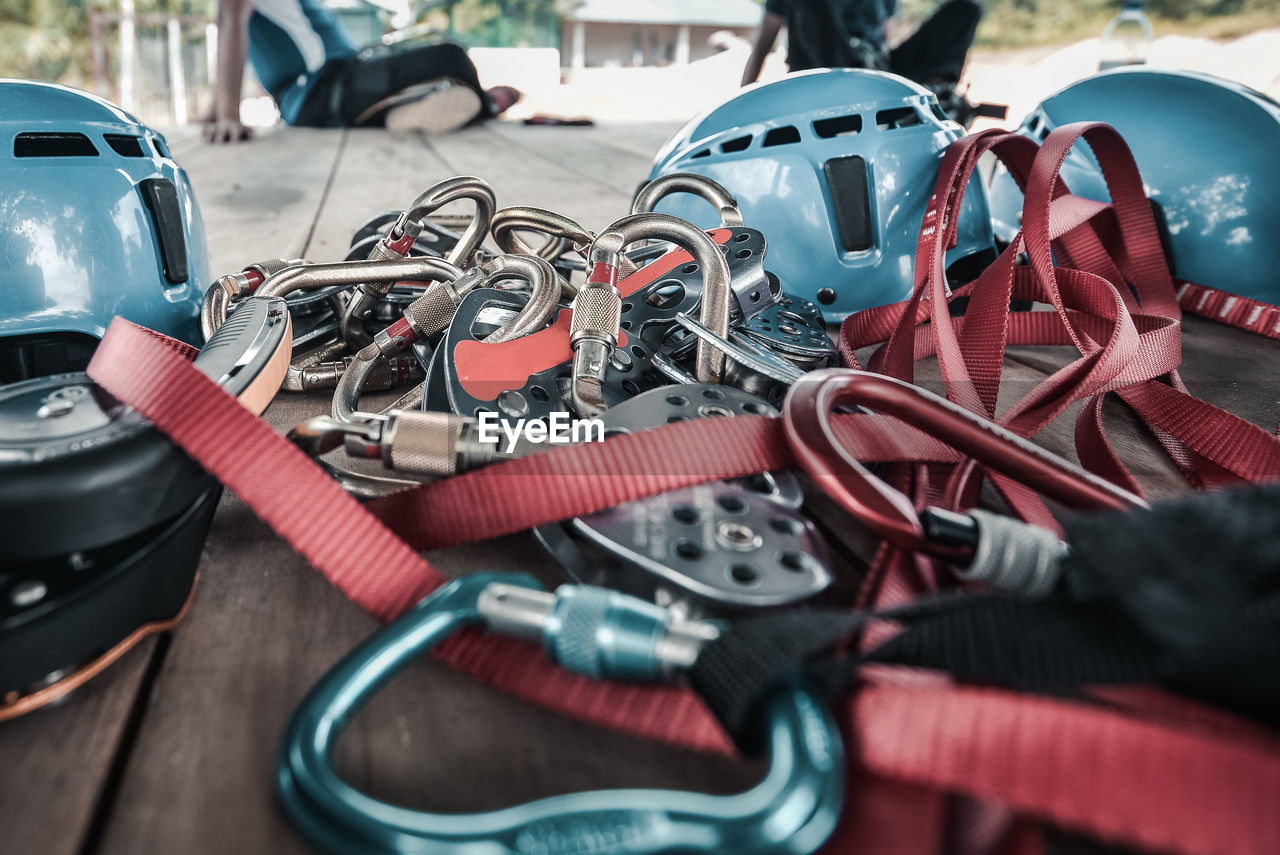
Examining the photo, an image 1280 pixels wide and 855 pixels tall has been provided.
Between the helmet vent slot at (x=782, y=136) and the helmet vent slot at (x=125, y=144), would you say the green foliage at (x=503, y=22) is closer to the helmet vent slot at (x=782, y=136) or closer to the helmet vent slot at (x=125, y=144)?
the helmet vent slot at (x=782, y=136)

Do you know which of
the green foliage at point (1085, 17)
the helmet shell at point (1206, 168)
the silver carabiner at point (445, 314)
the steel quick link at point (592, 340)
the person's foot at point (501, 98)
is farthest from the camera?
the green foliage at point (1085, 17)

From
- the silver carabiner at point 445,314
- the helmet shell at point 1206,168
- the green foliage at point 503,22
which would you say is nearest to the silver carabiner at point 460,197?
the silver carabiner at point 445,314

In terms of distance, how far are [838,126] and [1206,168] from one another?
31.6 inches

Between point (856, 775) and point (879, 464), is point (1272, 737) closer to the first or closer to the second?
point (856, 775)

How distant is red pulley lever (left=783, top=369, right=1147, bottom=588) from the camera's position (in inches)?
25.5

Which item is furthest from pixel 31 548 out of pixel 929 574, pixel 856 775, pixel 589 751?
pixel 929 574

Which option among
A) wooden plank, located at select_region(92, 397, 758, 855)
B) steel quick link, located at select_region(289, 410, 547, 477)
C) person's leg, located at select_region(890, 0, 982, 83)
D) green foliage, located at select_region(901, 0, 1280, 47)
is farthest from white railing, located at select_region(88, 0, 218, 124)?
wooden plank, located at select_region(92, 397, 758, 855)

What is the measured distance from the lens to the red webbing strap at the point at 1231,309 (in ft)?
5.42

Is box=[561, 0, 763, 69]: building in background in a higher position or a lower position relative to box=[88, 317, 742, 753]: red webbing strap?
higher

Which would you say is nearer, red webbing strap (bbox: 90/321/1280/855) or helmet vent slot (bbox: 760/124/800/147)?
red webbing strap (bbox: 90/321/1280/855)

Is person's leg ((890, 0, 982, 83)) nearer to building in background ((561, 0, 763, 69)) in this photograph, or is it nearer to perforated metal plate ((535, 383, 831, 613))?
perforated metal plate ((535, 383, 831, 613))


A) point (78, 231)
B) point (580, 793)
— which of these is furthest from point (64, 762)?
point (78, 231)

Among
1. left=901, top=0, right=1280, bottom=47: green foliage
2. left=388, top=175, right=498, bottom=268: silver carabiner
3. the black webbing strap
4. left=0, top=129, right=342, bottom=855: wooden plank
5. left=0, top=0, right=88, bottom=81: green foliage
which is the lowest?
left=0, top=129, right=342, bottom=855: wooden plank

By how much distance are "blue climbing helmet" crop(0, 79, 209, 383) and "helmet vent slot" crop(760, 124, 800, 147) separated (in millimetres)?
1068
